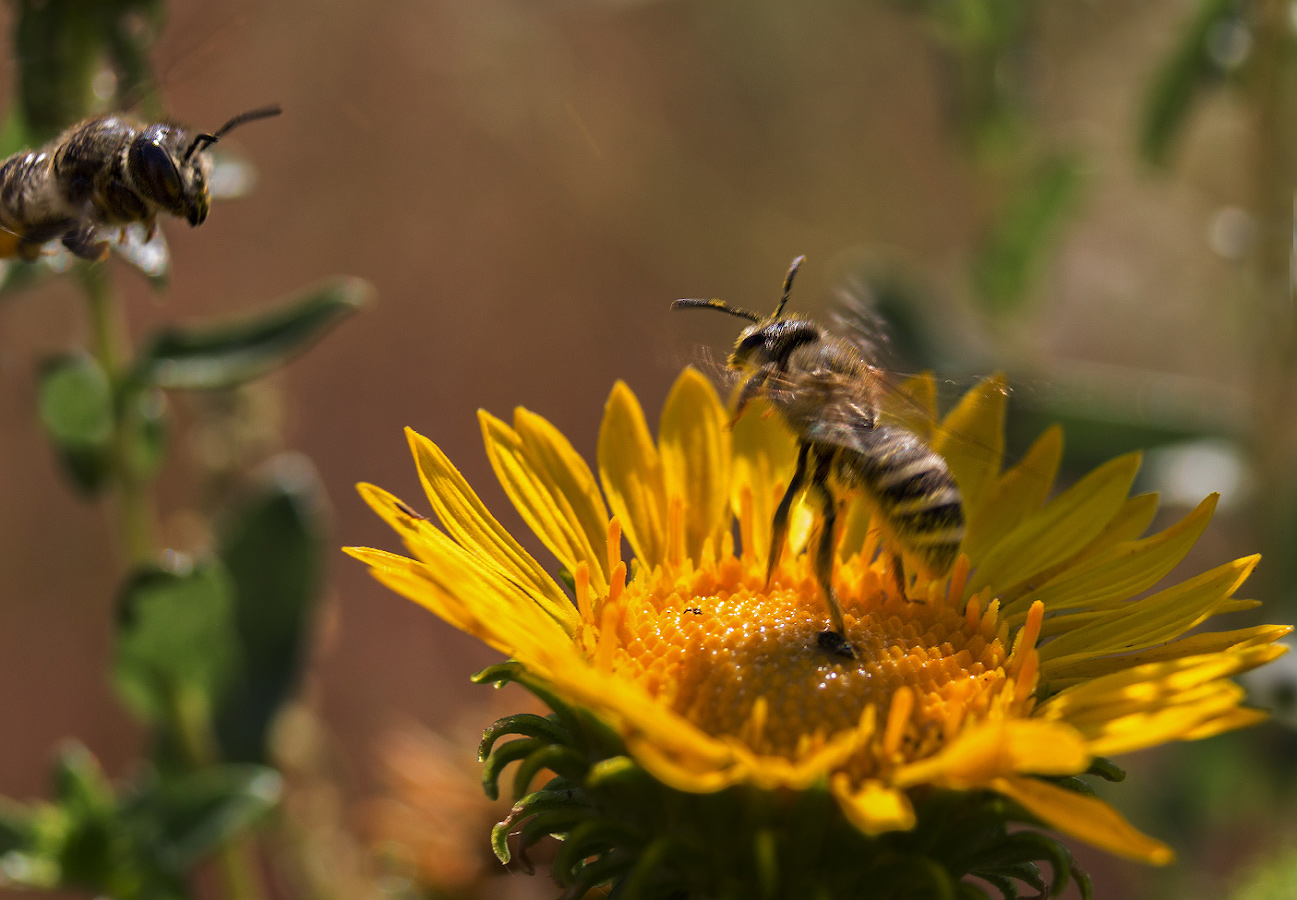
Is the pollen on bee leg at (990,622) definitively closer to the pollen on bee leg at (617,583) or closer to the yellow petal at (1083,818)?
the yellow petal at (1083,818)

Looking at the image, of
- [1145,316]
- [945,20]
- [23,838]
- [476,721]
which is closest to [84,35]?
[23,838]

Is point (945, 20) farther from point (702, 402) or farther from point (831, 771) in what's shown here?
point (831, 771)

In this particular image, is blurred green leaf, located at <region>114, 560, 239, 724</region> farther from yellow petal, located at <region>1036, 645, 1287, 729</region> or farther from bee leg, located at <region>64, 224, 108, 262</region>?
yellow petal, located at <region>1036, 645, 1287, 729</region>

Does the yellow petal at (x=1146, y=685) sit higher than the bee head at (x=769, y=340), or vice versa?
the bee head at (x=769, y=340)

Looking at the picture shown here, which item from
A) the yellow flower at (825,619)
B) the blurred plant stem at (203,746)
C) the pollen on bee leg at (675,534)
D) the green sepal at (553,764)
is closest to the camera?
the yellow flower at (825,619)

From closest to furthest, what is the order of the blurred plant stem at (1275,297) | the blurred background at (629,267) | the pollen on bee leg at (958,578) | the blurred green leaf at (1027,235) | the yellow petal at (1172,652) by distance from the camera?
the yellow petal at (1172,652), the pollen on bee leg at (958,578), the blurred plant stem at (1275,297), the blurred background at (629,267), the blurred green leaf at (1027,235)

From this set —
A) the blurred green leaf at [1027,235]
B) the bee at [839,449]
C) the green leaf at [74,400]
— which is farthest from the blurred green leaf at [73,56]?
the blurred green leaf at [1027,235]

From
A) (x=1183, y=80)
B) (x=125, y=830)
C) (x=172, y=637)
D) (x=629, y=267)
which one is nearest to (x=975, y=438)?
(x=1183, y=80)

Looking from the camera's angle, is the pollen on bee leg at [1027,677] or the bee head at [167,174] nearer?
the pollen on bee leg at [1027,677]
